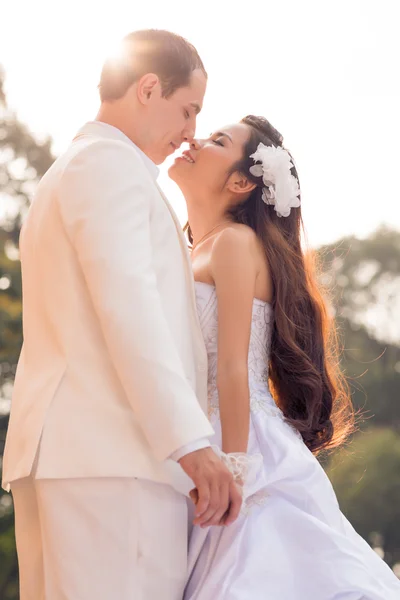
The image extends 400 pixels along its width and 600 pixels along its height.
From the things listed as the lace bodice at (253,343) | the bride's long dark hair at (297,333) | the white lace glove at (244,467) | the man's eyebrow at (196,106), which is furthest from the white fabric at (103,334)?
the bride's long dark hair at (297,333)

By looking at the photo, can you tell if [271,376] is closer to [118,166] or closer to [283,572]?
[283,572]

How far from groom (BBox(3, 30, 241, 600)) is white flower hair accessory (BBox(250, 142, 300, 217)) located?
3.80 ft

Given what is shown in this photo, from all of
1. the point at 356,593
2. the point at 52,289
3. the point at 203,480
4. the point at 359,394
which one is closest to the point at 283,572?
the point at 356,593

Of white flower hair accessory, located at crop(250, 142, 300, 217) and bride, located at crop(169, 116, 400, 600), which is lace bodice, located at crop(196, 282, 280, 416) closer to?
bride, located at crop(169, 116, 400, 600)

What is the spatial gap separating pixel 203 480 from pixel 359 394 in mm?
30675

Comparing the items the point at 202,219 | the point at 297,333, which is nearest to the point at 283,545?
the point at 297,333

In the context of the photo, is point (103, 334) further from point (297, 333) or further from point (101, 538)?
point (297, 333)

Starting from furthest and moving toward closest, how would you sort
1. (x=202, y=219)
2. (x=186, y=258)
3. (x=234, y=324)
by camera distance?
(x=202, y=219), (x=234, y=324), (x=186, y=258)

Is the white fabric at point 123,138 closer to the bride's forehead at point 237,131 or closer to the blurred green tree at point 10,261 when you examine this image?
the bride's forehead at point 237,131

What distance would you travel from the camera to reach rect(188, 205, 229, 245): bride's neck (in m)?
3.93

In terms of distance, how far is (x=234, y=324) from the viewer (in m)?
3.30

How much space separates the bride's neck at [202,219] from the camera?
393cm

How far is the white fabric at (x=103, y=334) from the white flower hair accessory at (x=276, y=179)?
3.80 ft

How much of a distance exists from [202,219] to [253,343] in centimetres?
66
